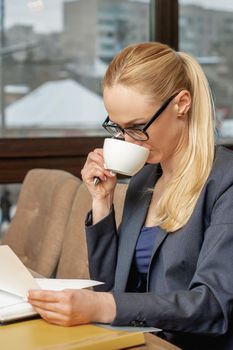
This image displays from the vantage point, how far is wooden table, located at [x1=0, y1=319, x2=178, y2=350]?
119 cm

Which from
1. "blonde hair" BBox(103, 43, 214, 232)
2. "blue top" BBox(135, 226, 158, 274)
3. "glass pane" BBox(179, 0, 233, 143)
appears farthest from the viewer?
"glass pane" BBox(179, 0, 233, 143)

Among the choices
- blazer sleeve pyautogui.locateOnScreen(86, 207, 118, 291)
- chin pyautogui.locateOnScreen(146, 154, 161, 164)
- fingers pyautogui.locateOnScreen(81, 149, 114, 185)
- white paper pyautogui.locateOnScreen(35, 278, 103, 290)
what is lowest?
blazer sleeve pyautogui.locateOnScreen(86, 207, 118, 291)

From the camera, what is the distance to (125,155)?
61.1 inches

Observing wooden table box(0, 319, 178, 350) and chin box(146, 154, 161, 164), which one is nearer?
wooden table box(0, 319, 178, 350)

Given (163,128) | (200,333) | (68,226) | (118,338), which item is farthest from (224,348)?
(68,226)

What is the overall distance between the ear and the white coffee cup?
120 millimetres

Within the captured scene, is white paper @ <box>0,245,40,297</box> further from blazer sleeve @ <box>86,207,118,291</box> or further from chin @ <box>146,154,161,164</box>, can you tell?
chin @ <box>146,154,161,164</box>

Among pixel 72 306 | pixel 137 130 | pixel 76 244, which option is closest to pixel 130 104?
pixel 137 130

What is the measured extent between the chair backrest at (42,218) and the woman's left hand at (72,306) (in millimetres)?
1289

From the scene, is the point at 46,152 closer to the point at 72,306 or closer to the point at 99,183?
the point at 99,183

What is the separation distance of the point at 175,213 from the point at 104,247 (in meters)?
0.30

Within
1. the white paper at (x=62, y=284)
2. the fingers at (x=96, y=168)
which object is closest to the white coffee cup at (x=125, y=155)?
the fingers at (x=96, y=168)

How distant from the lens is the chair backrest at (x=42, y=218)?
2.64 m

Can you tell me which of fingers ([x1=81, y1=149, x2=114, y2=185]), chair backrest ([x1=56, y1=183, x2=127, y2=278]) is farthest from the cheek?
chair backrest ([x1=56, y1=183, x2=127, y2=278])
